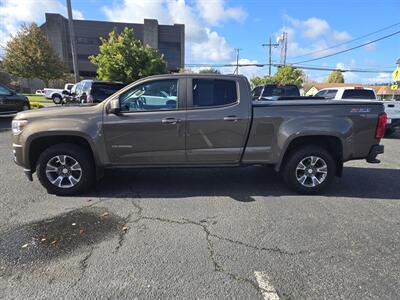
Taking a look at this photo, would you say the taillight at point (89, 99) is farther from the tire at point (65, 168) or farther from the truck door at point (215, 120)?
the truck door at point (215, 120)

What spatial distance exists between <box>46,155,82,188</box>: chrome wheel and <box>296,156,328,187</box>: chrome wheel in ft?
11.5

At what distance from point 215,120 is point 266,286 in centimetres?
267

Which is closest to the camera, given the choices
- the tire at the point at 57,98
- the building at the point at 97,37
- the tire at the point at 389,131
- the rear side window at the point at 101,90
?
the tire at the point at 389,131

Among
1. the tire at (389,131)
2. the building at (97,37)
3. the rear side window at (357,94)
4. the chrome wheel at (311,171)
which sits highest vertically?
the building at (97,37)

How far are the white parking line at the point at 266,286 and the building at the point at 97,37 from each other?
5851 centimetres

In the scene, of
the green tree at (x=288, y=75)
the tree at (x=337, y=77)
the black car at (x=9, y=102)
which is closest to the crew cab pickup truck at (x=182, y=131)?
the black car at (x=9, y=102)

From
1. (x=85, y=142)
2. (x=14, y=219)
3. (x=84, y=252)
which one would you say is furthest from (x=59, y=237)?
(x=85, y=142)

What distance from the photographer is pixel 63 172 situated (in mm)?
4934

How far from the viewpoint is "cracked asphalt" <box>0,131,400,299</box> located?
2830 millimetres

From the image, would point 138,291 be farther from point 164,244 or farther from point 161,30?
point 161,30

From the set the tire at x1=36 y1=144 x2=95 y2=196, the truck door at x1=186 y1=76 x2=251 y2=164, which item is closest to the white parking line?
the truck door at x1=186 y1=76 x2=251 y2=164

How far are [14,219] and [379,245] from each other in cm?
450

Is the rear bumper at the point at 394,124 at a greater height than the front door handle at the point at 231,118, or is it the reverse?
the front door handle at the point at 231,118

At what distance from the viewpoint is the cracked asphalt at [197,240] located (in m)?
2.83
